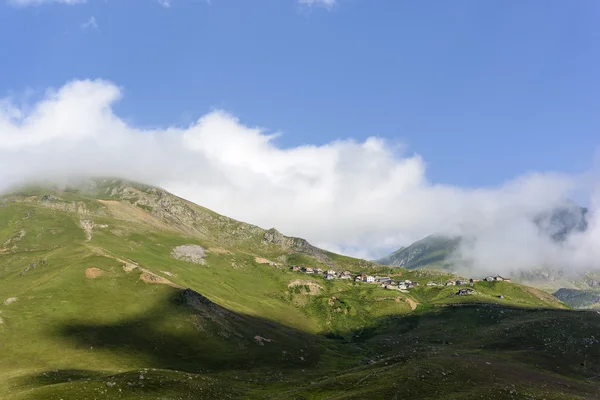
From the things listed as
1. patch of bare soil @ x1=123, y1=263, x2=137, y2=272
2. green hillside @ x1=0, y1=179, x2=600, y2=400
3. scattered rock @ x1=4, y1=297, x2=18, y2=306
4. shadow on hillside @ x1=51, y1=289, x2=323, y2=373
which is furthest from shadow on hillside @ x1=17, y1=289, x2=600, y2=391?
patch of bare soil @ x1=123, y1=263, x2=137, y2=272

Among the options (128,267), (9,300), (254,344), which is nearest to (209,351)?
(254,344)

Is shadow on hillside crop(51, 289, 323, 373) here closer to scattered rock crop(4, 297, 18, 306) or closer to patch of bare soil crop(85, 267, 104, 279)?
scattered rock crop(4, 297, 18, 306)

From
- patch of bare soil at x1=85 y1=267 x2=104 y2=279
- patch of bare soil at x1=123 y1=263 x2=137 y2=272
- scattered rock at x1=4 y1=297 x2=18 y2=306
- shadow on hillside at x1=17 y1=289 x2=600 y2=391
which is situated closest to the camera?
shadow on hillside at x1=17 y1=289 x2=600 y2=391

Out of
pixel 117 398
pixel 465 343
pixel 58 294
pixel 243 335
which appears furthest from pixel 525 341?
pixel 58 294

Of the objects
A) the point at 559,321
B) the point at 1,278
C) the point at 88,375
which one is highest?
the point at 1,278

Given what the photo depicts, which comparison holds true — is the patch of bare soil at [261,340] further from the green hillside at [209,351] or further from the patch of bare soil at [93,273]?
the patch of bare soil at [93,273]

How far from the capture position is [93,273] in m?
148

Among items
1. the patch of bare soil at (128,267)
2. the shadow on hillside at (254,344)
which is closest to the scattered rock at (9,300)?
the shadow on hillside at (254,344)

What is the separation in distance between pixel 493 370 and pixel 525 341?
75175mm

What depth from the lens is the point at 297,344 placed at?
151375 mm

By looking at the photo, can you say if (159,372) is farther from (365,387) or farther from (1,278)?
(1,278)

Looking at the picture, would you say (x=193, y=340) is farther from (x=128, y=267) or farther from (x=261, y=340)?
(x=128, y=267)

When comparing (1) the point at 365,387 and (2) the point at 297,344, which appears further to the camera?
(2) the point at 297,344

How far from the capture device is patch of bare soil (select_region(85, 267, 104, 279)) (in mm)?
146000
